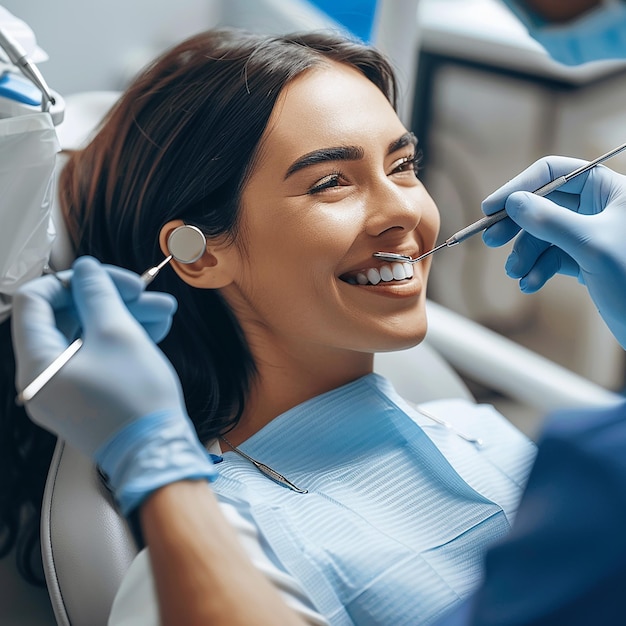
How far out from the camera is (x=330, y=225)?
110 cm

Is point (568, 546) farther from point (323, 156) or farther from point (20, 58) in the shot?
point (20, 58)

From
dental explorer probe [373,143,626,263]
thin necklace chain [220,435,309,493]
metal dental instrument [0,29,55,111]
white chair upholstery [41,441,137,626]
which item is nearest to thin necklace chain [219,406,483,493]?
thin necklace chain [220,435,309,493]

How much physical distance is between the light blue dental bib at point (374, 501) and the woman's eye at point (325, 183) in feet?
0.92

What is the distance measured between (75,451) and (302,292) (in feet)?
1.21

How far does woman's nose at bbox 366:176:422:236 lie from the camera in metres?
1.11

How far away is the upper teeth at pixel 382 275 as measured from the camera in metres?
1.13

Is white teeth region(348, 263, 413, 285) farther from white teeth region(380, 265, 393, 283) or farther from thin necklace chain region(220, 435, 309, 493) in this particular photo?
thin necklace chain region(220, 435, 309, 493)

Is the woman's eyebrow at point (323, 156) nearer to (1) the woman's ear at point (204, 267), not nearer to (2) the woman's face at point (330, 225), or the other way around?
(2) the woman's face at point (330, 225)

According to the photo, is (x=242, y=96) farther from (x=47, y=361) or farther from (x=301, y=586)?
(x=301, y=586)

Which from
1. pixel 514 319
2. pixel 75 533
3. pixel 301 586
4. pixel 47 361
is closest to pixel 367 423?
pixel 301 586

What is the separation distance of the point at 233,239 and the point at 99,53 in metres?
0.93

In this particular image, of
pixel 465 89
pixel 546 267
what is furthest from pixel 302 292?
pixel 465 89

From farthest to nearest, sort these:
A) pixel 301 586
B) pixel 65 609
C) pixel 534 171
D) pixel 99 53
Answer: pixel 99 53
pixel 534 171
pixel 65 609
pixel 301 586

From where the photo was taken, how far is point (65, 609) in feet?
3.42
